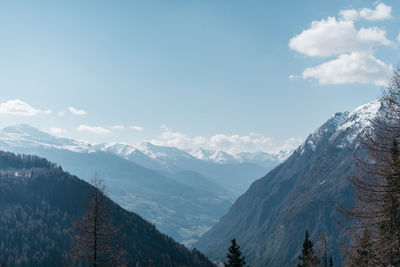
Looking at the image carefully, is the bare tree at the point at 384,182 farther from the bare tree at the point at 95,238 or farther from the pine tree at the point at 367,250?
the bare tree at the point at 95,238

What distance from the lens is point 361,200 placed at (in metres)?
24.1

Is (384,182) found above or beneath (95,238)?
above

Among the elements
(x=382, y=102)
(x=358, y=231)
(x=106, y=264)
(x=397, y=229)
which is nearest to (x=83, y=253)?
(x=106, y=264)

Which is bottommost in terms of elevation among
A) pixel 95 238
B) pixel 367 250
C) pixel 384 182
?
pixel 95 238

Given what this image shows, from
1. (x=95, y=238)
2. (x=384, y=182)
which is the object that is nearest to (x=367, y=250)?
(x=384, y=182)

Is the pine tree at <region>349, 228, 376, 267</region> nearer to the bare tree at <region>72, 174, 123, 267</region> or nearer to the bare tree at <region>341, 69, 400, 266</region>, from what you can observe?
the bare tree at <region>341, 69, 400, 266</region>

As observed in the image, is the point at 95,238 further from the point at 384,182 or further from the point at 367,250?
the point at 384,182

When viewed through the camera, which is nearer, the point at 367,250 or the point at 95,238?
the point at 367,250

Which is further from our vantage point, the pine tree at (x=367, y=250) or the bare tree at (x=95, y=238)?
the bare tree at (x=95, y=238)

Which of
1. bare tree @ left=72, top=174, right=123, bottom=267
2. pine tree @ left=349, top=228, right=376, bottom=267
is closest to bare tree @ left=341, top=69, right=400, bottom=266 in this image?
pine tree @ left=349, top=228, right=376, bottom=267

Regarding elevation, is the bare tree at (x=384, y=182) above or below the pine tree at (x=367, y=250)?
above

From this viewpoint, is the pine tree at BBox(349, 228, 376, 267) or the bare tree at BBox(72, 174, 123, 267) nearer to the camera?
the pine tree at BBox(349, 228, 376, 267)

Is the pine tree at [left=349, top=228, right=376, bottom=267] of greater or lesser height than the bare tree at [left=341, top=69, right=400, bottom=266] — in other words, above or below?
below

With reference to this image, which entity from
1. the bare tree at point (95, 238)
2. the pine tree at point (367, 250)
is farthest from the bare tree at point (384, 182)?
the bare tree at point (95, 238)
